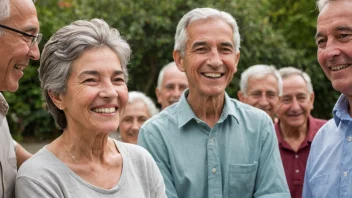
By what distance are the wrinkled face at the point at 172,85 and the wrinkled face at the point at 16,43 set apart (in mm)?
3372

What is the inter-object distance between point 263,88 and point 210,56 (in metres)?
2.57

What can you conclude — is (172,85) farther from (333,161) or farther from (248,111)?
(333,161)

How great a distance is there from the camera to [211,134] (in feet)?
14.5

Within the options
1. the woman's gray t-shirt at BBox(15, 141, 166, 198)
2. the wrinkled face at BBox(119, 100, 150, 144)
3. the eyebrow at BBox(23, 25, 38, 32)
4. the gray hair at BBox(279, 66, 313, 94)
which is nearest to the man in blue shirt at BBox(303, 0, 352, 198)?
the woman's gray t-shirt at BBox(15, 141, 166, 198)

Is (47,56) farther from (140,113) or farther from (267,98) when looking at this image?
(267,98)

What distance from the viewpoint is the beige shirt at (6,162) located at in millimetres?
3420

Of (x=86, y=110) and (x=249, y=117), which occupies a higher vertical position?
(x=86, y=110)

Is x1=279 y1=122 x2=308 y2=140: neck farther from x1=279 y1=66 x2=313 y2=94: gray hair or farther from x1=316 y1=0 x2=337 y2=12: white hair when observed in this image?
x1=316 y1=0 x2=337 y2=12: white hair

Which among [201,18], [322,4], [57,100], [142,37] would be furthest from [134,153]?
[142,37]

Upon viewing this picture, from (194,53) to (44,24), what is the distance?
6.76 m

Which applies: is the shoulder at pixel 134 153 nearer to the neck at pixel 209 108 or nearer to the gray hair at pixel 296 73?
the neck at pixel 209 108

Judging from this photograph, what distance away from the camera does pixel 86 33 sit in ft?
11.7

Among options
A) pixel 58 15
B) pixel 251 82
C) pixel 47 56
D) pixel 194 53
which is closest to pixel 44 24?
pixel 58 15

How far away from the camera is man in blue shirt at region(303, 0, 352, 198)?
406 cm
